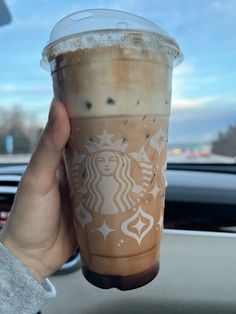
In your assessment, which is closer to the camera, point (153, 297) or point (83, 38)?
point (83, 38)

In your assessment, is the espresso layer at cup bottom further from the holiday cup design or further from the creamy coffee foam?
the creamy coffee foam

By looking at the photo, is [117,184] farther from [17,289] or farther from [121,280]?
[17,289]

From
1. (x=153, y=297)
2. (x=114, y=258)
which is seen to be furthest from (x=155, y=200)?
(x=153, y=297)

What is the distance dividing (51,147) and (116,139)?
0.41 feet

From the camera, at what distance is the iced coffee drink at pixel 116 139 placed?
2.42 ft

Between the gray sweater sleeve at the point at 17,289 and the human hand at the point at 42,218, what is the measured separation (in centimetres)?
3

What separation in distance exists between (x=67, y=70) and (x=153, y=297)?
2.73 feet

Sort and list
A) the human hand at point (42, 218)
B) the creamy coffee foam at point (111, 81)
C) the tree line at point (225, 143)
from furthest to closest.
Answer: the tree line at point (225, 143)
the human hand at point (42, 218)
the creamy coffee foam at point (111, 81)

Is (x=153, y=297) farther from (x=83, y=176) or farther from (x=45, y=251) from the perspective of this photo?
(x=83, y=176)

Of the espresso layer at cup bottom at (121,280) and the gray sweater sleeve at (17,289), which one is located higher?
the espresso layer at cup bottom at (121,280)

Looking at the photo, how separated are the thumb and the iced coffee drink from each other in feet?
0.04

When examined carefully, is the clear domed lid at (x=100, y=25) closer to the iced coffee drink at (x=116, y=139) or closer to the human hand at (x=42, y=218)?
the iced coffee drink at (x=116, y=139)

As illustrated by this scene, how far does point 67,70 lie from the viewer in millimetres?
756

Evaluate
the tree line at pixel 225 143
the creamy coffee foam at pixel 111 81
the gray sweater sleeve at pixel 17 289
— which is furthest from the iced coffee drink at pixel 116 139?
the tree line at pixel 225 143
